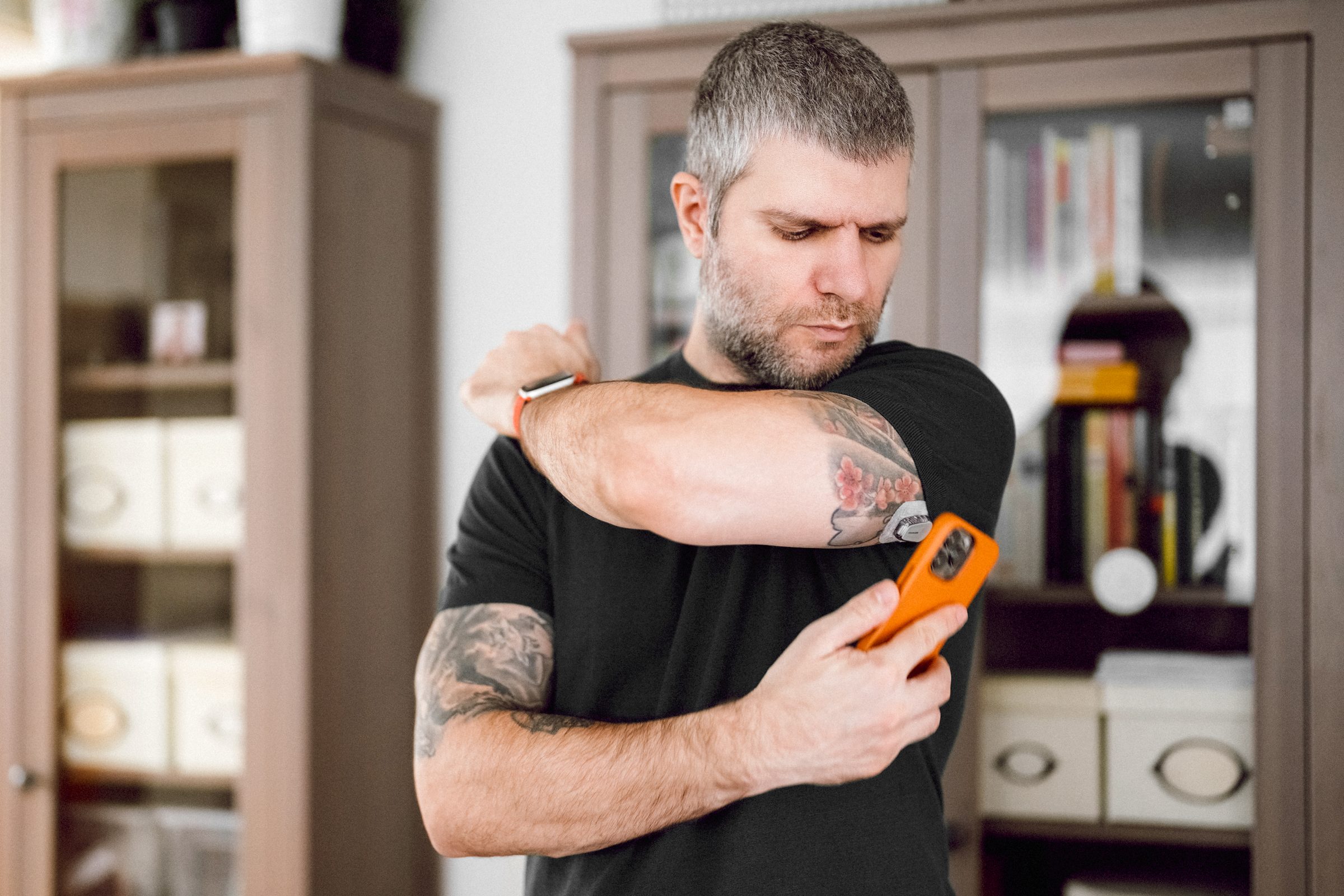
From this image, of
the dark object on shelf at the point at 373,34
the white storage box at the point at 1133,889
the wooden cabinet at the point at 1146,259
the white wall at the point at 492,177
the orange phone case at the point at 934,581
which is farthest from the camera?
the white wall at the point at 492,177

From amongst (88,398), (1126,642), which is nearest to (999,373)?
(1126,642)

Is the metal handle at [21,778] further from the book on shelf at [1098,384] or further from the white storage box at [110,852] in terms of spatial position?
the book on shelf at [1098,384]

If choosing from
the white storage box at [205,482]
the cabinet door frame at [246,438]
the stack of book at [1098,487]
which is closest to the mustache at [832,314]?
the stack of book at [1098,487]

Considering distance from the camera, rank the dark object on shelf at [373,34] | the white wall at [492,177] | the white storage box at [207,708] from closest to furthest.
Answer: the white storage box at [207,708]
the dark object on shelf at [373,34]
the white wall at [492,177]

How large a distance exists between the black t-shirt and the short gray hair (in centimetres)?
19

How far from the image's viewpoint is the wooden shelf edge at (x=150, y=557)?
1764mm

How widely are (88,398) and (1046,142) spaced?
1.70 meters

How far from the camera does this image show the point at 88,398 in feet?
5.95

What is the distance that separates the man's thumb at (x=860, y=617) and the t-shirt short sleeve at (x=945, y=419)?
0.38 feet

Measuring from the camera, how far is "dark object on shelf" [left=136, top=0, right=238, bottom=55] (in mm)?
1806

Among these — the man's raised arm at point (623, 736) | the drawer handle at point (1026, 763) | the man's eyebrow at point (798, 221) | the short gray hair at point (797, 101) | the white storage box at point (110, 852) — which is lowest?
the white storage box at point (110, 852)

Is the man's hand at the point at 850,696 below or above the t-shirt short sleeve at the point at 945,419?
below

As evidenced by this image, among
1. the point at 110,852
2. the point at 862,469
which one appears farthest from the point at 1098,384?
the point at 110,852

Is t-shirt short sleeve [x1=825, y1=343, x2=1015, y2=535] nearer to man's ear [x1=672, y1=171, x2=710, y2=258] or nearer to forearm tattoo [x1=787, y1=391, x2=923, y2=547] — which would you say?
forearm tattoo [x1=787, y1=391, x2=923, y2=547]
